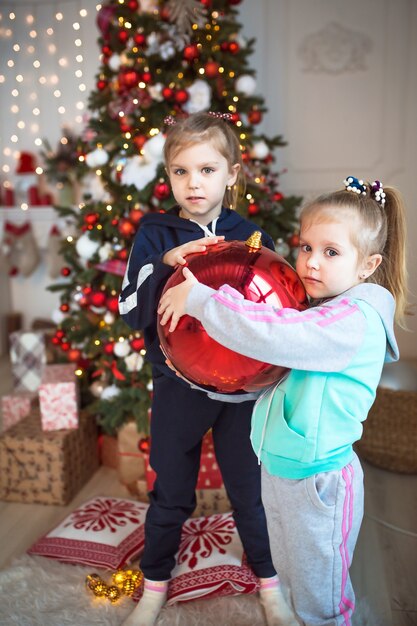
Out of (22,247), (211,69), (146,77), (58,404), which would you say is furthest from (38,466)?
(22,247)

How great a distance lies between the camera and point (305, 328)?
977mm

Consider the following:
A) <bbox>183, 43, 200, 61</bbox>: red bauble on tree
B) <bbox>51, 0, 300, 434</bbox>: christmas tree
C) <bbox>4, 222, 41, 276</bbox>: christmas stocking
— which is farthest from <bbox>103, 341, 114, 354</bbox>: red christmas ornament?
<bbox>4, 222, 41, 276</bbox>: christmas stocking

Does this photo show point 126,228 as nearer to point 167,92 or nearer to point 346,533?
→ point 167,92

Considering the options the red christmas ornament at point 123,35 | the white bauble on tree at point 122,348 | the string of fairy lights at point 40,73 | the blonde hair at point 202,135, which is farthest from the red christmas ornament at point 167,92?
the string of fairy lights at point 40,73

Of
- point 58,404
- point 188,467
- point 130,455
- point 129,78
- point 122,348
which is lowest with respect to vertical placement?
point 130,455

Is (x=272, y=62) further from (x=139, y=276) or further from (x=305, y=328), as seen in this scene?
(x=305, y=328)

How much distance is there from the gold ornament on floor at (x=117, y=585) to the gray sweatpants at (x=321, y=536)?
2.07 feet

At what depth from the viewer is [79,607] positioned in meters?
1.57

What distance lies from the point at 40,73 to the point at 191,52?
2.01 m

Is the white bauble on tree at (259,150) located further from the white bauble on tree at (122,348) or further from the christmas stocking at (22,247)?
the christmas stocking at (22,247)

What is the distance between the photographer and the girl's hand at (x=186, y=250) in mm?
1076

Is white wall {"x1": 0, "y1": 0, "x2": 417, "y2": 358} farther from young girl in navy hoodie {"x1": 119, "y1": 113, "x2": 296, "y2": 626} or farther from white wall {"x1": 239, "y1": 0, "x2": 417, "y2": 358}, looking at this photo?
young girl in navy hoodie {"x1": 119, "y1": 113, "x2": 296, "y2": 626}

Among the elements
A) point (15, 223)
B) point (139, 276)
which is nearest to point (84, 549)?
point (139, 276)

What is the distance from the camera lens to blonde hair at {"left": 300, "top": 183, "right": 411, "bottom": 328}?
1.09m
